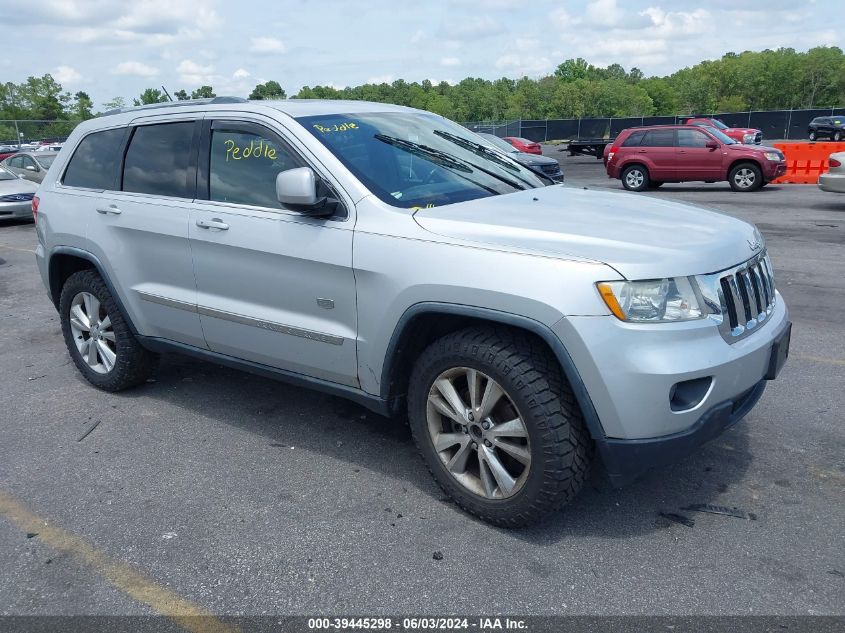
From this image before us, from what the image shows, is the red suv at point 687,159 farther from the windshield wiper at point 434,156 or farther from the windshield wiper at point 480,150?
the windshield wiper at point 434,156

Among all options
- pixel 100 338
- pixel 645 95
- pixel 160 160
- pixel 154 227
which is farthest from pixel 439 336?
pixel 645 95

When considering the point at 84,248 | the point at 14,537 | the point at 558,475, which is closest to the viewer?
the point at 558,475

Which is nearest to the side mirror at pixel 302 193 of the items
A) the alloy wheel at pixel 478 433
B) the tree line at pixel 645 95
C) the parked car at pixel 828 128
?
the alloy wheel at pixel 478 433

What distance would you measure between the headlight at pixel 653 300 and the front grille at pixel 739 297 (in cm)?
10

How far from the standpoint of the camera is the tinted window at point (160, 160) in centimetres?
441

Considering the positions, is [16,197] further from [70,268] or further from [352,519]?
[352,519]

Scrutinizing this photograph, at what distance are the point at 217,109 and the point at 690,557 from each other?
11.0ft

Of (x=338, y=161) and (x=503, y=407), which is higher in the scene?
(x=338, y=161)

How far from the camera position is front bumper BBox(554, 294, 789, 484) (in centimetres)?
285

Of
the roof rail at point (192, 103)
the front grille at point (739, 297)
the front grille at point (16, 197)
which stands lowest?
the front grille at point (16, 197)

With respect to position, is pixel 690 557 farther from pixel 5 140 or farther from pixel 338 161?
pixel 5 140

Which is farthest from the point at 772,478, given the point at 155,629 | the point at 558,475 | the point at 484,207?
the point at 155,629

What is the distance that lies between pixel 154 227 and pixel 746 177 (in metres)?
16.3

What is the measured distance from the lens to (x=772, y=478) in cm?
372
